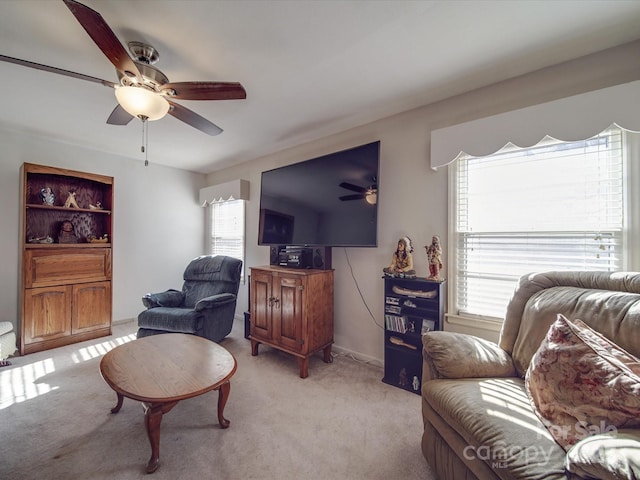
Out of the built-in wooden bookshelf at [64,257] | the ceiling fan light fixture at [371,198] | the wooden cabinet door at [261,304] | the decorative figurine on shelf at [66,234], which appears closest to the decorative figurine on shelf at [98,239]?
the built-in wooden bookshelf at [64,257]

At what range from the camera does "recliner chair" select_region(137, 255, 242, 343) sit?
282 centimetres

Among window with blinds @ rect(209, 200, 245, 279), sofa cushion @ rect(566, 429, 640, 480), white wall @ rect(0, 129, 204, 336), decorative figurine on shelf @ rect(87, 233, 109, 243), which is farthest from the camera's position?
window with blinds @ rect(209, 200, 245, 279)

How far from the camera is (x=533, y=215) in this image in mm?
1890

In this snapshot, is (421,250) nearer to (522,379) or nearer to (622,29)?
(522,379)

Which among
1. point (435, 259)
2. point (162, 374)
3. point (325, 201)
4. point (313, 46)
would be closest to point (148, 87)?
point (313, 46)

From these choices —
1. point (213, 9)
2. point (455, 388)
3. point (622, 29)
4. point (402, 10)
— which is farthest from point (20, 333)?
point (622, 29)

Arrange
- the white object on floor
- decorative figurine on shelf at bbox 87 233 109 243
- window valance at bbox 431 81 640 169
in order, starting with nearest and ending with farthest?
window valance at bbox 431 81 640 169
the white object on floor
decorative figurine on shelf at bbox 87 233 109 243

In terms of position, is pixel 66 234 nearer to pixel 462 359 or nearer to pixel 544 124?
pixel 462 359

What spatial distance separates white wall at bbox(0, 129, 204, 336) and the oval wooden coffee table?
7.39 ft

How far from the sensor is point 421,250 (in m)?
2.34

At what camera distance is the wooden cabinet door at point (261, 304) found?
2.70m

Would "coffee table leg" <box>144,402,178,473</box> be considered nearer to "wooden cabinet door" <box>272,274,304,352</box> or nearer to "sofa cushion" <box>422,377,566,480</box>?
"wooden cabinet door" <box>272,274,304,352</box>

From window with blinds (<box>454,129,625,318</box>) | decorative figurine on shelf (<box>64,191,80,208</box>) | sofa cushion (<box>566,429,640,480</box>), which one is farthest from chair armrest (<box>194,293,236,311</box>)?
sofa cushion (<box>566,429,640,480</box>)

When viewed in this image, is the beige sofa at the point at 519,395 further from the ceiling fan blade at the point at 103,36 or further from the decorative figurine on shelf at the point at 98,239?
the decorative figurine on shelf at the point at 98,239
